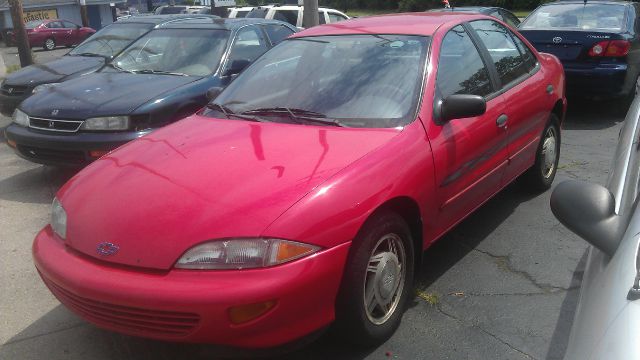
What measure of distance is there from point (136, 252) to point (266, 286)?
60 cm

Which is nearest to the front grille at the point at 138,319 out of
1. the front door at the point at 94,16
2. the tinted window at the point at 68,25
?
the tinted window at the point at 68,25

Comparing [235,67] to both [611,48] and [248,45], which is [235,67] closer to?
[248,45]

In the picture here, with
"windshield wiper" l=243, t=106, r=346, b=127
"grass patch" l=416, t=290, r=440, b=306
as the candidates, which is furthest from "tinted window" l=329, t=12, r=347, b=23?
"grass patch" l=416, t=290, r=440, b=306

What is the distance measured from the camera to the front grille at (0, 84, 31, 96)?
26.5 feet

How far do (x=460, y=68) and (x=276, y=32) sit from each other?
4.08 metres

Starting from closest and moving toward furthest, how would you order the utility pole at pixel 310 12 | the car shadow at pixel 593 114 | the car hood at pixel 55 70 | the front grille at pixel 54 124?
the front grille at pixel 54 124 → the car shadow at pixel 593 114 → the car hood at pixel 55 70 → the utility pole at pixel 310 12

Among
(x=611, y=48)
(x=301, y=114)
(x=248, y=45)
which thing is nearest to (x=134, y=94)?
(x=248, y=45)

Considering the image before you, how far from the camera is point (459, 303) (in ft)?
11.5

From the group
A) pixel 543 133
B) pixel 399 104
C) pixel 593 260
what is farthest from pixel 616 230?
pixel 543 133

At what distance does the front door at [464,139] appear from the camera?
11.5 ft

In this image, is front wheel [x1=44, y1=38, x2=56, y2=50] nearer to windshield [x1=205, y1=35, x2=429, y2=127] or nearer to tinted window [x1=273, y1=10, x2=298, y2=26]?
tinted window [x1=273, y1=10, x2=298, y2=26]

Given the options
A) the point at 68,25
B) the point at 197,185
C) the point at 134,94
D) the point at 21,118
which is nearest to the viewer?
the point at 197,185

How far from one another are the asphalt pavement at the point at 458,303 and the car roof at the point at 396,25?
148cm

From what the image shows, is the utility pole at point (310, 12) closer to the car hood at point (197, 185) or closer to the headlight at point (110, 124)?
the headlight at point (110, 124)
